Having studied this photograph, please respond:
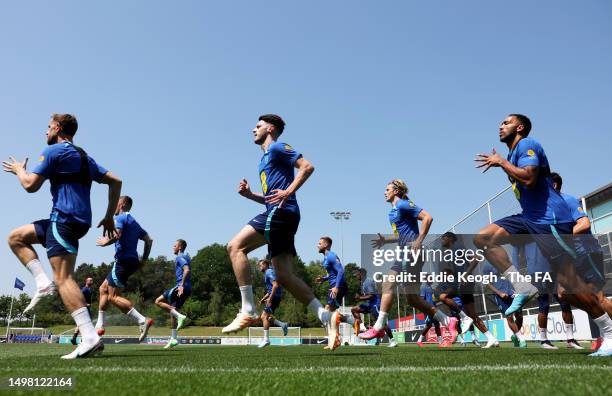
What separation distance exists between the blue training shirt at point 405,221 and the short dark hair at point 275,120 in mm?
3187

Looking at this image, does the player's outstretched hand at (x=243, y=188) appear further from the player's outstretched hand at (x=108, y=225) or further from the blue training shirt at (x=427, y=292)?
the blue training shirt at (x=427, y=292)

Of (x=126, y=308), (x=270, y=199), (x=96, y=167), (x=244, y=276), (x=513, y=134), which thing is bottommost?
(x=126, y=308)

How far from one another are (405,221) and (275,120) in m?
3.47

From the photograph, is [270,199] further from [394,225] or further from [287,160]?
[394,225]

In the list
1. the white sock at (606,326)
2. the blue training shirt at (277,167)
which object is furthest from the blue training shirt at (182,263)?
the white sock at (606,326)

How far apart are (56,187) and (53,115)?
96 cm

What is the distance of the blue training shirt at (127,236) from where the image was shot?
7969mm

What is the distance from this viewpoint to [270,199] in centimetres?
454

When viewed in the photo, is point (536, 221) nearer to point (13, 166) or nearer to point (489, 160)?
point (489, 160)

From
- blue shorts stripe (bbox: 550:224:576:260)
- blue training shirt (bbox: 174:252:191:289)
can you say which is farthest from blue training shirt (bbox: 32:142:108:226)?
blue training shirt (bbox: 174:252:191:289)

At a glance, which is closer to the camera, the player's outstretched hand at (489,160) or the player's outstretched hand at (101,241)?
the player's outstretched hand at (489,160)

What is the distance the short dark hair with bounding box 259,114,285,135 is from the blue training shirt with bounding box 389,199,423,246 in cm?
319

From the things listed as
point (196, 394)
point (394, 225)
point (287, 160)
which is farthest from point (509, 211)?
point (196, 394)

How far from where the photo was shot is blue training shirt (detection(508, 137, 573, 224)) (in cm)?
425
